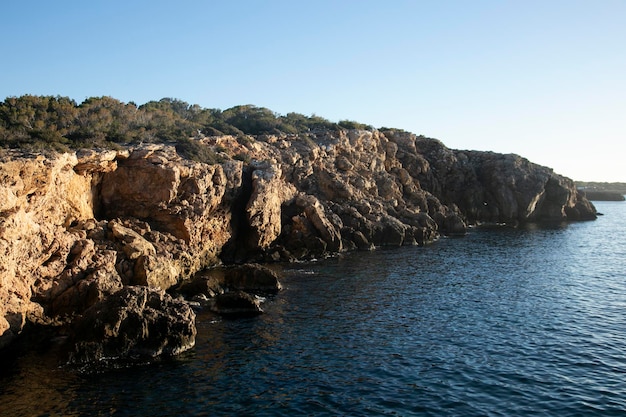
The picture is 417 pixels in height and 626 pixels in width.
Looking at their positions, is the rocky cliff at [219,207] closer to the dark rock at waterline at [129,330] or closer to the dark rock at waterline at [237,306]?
the dark rock at waterline at [129,330]

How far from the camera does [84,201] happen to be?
3878cm

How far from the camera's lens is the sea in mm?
20812

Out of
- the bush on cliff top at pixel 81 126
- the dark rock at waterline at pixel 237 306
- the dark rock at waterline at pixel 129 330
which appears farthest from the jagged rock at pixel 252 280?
the bush on cliff top at pixel 81 126

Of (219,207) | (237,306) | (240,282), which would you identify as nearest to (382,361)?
(237,306)

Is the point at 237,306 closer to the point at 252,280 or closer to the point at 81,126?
the point at 252,280

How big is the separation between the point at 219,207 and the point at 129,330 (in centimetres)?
2494

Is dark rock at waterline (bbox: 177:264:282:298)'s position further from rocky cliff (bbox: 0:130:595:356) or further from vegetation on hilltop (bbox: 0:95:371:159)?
vegetation on hilltop (bbox: 0:95:371:159)

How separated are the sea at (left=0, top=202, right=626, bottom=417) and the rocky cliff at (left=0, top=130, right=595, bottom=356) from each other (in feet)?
13.3

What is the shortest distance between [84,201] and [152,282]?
30.0 ft

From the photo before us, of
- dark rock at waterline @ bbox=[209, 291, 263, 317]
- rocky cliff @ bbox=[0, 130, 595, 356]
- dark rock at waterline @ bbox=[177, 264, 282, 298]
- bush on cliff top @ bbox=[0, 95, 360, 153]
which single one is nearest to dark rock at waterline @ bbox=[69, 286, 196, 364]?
rocky cliff @ bbox=[0, 130, 595, 356]

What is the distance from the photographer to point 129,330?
2634 centimetres

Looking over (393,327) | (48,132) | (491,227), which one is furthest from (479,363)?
(491,227)

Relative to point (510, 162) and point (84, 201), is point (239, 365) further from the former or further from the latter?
point (510, 162)

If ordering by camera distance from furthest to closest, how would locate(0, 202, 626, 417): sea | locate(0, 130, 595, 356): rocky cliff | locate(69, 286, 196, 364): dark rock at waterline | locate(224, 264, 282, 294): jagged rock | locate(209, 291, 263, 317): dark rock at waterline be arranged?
locate(224, 264, 282, 294): jagged rock → locate(209, 291, 263, 317): dark rock at waterline → locate(0, 130, 595, 356): rocky cliff → locate(69, 286, 196, 364): dark rock at waterline → locate(0, 202, 626, 417): sea
